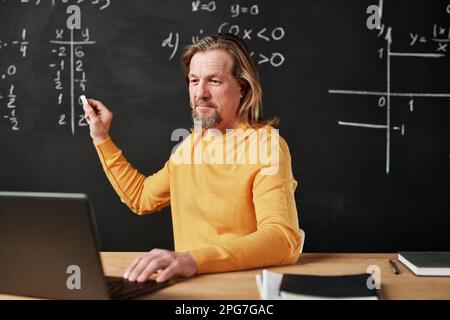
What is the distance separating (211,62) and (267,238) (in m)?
0.70

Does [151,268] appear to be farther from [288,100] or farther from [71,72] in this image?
[71,72]

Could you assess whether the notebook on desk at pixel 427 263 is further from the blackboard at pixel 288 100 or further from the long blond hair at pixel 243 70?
the blackboard at pixel 288 100

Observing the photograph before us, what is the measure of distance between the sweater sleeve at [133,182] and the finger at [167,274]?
2.38 ft

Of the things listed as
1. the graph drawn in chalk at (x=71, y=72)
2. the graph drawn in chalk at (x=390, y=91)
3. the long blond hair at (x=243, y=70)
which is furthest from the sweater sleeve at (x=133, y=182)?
the graph drawn in chalk at (x=390, y=91)

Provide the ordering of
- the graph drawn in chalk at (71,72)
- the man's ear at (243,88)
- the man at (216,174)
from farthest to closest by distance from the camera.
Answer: the graph drawn in chalk at (71,72), the man's ear at (243,88), the man at (216,174)

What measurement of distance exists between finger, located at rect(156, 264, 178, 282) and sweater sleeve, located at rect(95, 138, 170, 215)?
726 mm

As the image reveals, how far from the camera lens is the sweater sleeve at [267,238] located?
1.23 metres

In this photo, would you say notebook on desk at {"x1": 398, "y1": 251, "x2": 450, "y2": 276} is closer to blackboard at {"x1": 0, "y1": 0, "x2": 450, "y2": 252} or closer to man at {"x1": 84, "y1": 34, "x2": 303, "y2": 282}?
man at {"x1": 84, "y1": 34, "x2": 303, "y2": 282}

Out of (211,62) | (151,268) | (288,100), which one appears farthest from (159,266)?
(288,100)

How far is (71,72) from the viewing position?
2.79 metres

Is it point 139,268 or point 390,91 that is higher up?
point 390,91

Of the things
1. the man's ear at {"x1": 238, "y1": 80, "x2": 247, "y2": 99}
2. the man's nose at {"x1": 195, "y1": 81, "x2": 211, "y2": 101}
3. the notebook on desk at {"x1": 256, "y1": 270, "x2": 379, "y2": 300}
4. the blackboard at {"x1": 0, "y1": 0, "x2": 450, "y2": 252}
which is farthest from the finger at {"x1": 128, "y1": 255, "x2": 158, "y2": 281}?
the blackboard at {"x1": 0, "y1": 0, "x2": 450, "y2": 252}

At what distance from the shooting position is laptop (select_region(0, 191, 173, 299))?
0.93 meters
